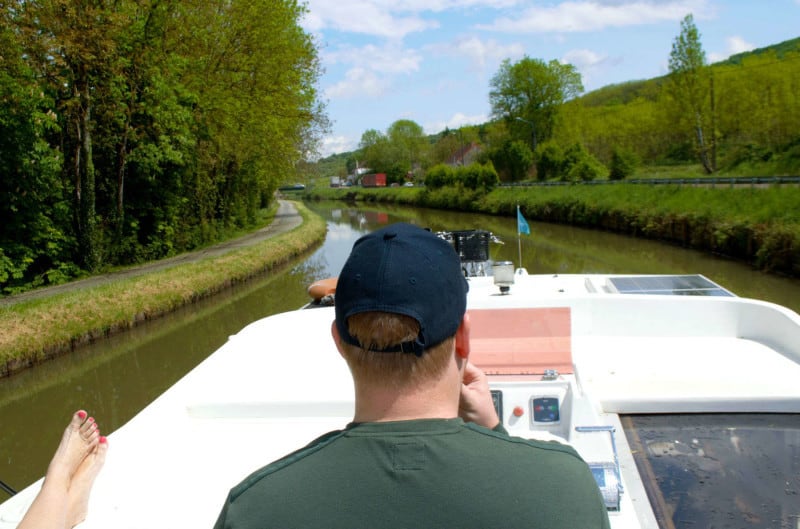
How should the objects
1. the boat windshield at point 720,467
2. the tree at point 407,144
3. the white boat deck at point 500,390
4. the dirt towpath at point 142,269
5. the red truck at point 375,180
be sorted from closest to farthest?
the boat windshield at point 720,467, the white boat deck at point 500,390, the dirt towpath at point 142,269, the red truck at point 375,180, the tree at point 407,144

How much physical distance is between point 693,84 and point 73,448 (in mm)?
43123

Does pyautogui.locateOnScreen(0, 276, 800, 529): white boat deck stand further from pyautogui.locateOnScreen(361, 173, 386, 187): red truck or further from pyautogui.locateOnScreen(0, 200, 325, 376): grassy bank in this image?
pyautogui.locateOnScreen(361, 173, 386, 187): red truck

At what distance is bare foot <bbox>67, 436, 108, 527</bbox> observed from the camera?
2.51m

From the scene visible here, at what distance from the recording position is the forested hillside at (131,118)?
14086 mm

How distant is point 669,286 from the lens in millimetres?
6938

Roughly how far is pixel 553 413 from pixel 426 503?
2.71m

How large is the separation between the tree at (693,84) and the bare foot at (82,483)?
4256cm

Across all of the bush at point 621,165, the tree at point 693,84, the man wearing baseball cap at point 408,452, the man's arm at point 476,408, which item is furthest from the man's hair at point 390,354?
the bush at point 621,165

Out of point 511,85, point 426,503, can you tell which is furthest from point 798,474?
point 511,85

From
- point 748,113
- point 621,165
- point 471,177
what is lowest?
point 471,177

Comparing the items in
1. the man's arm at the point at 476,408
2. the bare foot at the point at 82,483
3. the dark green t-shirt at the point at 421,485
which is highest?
the dark green t-shirt at the point at 421,485

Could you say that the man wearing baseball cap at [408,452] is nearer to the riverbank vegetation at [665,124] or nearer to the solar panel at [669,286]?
the solar panel at [669,286]

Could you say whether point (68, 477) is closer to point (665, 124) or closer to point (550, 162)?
point (665, 124)

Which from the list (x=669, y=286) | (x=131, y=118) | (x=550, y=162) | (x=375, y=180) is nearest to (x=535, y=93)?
(x=550, y=162)
